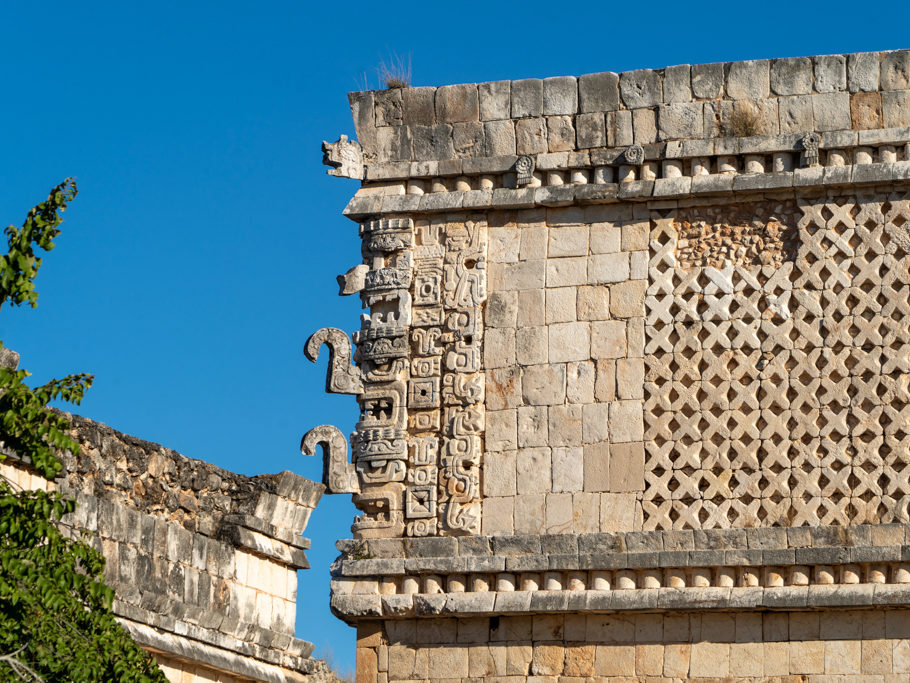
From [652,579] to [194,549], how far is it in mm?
2433

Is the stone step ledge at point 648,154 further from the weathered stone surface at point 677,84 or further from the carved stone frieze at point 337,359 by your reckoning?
the carved stone frieze at point 337,359

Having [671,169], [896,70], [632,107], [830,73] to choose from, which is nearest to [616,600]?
[671,169]

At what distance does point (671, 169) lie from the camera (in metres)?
10.5

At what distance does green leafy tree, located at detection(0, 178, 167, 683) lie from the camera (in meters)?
6.96

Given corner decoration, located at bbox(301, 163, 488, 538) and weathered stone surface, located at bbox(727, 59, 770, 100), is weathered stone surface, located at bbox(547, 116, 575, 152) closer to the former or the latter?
corner decoration, located at bbox(301, 163, 488, 538)

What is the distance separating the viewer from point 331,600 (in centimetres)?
1047

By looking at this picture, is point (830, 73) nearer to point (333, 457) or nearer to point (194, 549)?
point (333, 457)

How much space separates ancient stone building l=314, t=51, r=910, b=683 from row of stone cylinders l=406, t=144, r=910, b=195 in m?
0.01

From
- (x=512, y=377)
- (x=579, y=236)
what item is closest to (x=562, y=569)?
(x=512, y=377)

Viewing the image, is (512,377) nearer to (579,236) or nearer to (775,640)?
(579,236)

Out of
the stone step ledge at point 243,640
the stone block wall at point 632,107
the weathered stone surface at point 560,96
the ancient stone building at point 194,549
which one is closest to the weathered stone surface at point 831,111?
the stone block wall at point 632,107

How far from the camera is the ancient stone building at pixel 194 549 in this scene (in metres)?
8.90

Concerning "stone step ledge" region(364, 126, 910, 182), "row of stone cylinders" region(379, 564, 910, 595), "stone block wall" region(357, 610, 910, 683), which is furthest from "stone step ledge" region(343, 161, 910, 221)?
"stone block wall" region(357, 610, 910, 683)

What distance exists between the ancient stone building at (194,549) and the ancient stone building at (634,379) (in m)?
0.40
